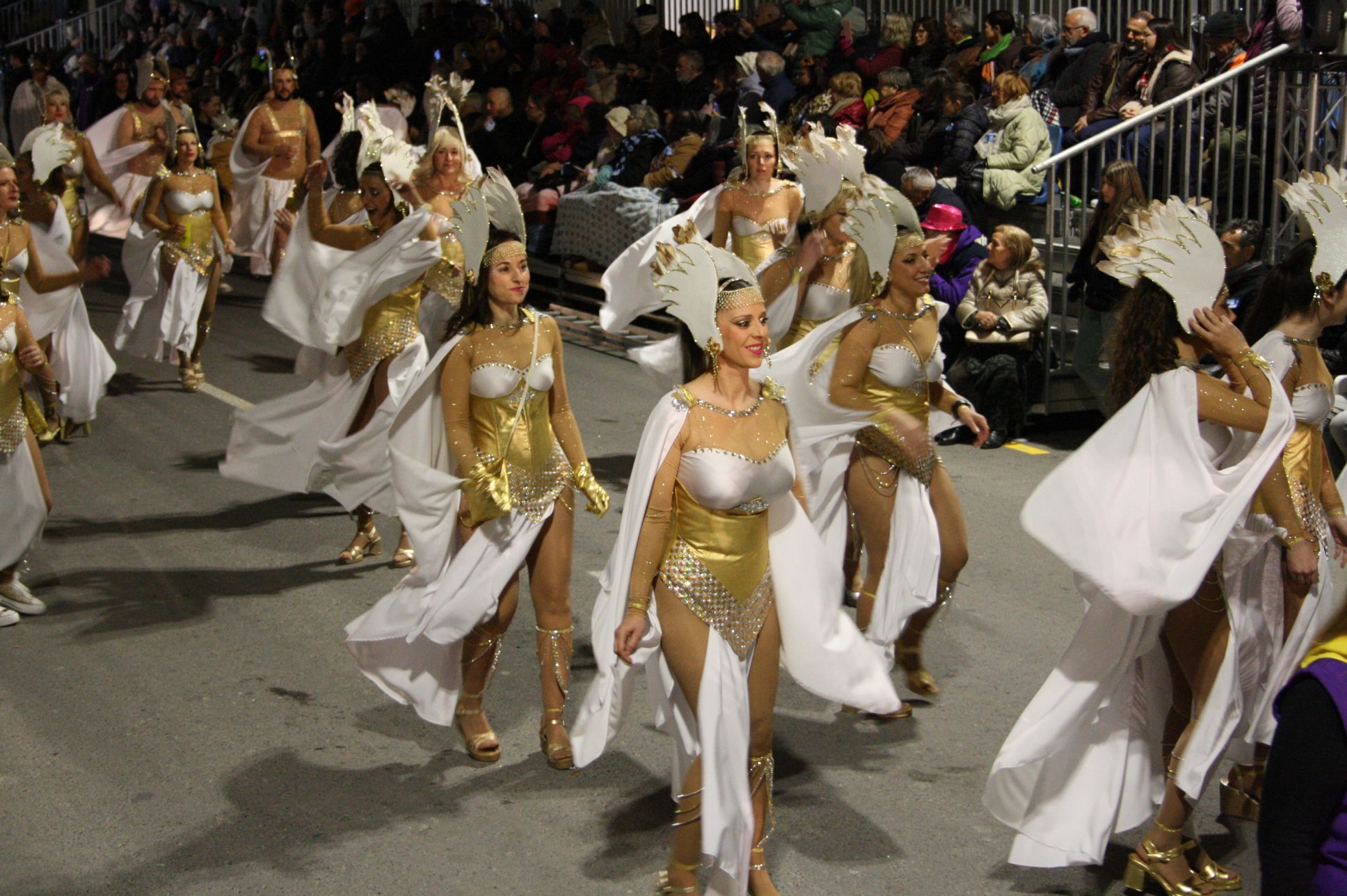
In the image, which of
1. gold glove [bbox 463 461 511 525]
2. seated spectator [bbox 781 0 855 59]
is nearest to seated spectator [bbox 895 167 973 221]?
seated spectator [bbox 781 0 855 59]

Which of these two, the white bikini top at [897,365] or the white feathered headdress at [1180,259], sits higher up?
the white feathered headdress at [1180,259]

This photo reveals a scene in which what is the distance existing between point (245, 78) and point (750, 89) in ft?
35.3

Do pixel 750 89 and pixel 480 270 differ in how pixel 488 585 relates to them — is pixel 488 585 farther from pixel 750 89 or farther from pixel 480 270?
pixel 750 89

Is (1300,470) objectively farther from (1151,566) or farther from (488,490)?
(488,490)

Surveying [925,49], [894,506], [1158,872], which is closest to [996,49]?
[925,49]

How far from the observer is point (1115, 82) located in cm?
1173

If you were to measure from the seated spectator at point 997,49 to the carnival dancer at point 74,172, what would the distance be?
7581 millimetres

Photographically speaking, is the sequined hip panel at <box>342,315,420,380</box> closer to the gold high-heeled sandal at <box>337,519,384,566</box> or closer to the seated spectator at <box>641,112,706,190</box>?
the gold high-heeled sandal at <box>337,519,384,566</box>

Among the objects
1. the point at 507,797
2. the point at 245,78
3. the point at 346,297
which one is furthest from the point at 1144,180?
the point at 245,78

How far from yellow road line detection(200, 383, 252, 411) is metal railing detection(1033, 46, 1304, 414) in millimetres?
5782

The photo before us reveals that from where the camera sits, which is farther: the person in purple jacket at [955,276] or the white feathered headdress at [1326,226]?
the person in purple jacket at [955,276]

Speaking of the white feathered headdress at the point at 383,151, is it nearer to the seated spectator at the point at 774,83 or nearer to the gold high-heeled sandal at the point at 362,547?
the gold high-heeled sandal at the point at 362,547

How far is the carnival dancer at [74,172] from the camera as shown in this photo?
384 inches

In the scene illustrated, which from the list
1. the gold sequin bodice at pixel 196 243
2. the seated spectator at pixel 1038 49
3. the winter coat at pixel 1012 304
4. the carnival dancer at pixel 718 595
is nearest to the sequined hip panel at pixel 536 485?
the carnival dancer at pixel 718 595
